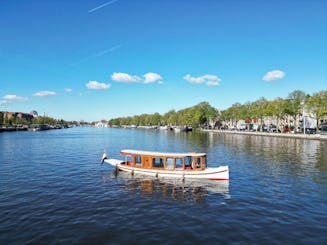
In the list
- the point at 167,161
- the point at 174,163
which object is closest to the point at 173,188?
the point at 174,163

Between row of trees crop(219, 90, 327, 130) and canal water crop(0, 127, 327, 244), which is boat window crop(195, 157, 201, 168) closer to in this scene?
canal water crop(0, 127, 327, 244)

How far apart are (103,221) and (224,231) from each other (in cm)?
983

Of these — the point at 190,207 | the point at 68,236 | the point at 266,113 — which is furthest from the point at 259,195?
the point at 266,113

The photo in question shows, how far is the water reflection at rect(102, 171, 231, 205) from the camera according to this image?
82.5ft

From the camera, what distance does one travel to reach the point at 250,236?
1644 cm

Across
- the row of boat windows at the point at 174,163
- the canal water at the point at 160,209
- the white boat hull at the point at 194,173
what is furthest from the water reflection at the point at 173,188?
the row of boat windows at the point at 174,163

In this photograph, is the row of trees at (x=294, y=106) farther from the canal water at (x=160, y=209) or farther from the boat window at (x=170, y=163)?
the boat window at (x=170, y=163)

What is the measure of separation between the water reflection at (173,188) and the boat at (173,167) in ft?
2.67

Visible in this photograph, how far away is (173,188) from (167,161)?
712 cm

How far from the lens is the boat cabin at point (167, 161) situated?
31.8 metres

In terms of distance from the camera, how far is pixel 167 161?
3475cm

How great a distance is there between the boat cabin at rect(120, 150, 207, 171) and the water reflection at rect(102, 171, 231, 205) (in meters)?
1.84

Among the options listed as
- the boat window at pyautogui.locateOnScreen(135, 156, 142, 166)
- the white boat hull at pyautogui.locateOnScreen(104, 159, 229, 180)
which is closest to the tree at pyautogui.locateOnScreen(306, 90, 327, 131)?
the white boat hull at pyautogui.locateOnScreen(104, 159, 229, 180)

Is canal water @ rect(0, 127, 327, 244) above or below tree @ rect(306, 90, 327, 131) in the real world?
below
